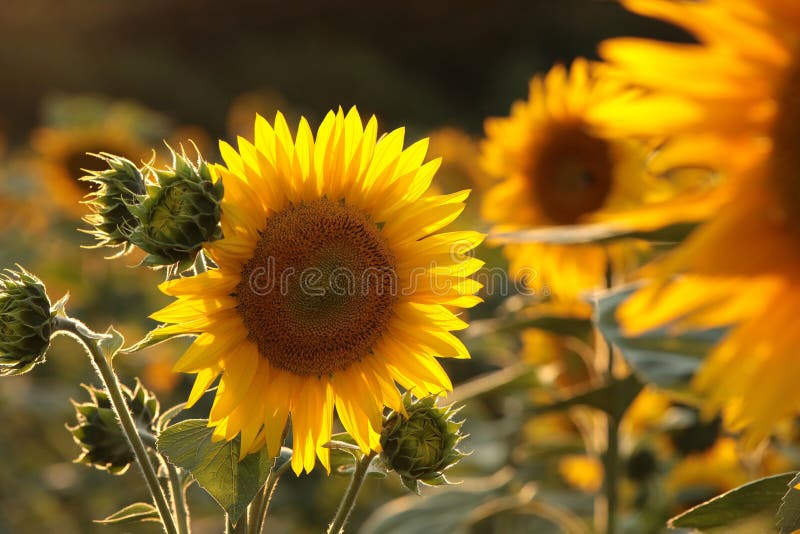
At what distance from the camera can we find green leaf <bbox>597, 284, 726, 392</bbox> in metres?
1.31

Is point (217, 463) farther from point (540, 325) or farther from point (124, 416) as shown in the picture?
point (540, 325)

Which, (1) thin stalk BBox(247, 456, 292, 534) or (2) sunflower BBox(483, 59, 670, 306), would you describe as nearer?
(1) thin stalk BBox(247, 456, 292, 534)

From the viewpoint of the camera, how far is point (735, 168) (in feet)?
2.68

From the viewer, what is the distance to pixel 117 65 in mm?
12453

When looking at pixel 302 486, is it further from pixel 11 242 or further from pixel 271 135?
pixel 271 135

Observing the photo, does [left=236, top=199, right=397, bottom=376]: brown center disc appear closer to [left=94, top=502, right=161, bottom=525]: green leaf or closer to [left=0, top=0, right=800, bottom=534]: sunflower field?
[left=0, top=0, right=800, bottom=534]: sunflower field

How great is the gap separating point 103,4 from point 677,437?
12.5m

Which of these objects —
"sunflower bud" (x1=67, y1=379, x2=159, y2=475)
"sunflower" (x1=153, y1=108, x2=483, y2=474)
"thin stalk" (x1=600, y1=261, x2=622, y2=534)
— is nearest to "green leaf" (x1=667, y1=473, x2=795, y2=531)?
"sunflower" (x1=153, y1=108, x2=483, y2=474)

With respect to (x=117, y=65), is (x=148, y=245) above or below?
above

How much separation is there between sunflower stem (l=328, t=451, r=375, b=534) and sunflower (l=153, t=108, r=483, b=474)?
25 mm

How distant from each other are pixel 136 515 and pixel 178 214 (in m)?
0.44

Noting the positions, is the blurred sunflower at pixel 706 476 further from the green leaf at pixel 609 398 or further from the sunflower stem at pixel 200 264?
the sunflower stem at pixel 200 264

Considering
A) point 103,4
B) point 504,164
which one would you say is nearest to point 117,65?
point 103,4

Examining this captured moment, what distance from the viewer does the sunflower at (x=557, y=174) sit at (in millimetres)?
2537
